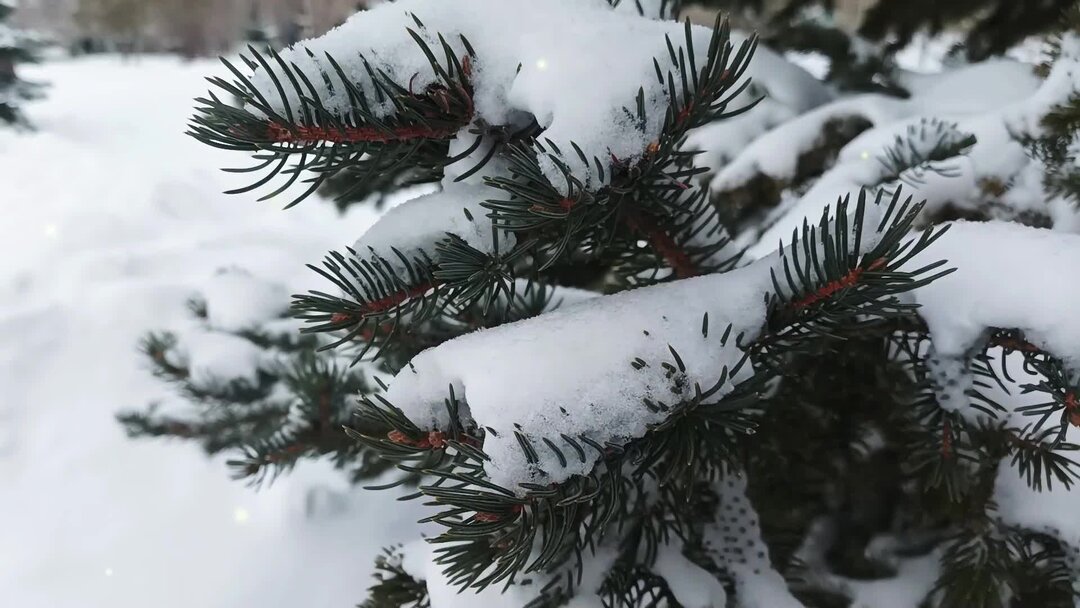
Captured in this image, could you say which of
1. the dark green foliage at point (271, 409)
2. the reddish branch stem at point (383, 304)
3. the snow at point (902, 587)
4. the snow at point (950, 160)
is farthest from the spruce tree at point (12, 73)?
the snow at point (902, 587)

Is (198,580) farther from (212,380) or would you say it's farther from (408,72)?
(408,72)

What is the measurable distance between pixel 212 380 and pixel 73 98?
30.5 ft

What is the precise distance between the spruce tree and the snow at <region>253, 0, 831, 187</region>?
631cm

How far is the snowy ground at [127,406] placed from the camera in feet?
5.25

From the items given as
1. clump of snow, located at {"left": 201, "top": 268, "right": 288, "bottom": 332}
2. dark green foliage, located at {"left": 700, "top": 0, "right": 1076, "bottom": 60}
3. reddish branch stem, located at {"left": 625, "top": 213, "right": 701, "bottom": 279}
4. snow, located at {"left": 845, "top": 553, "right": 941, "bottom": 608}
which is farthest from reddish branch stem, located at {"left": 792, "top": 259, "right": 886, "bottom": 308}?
clump of snow, located at {"left": 201, "top": 268, "right": 288, "bottom": 332}

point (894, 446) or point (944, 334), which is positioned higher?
point (944, 334)

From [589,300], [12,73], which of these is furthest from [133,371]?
[12,73]

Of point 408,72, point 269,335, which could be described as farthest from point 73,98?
point 408,72

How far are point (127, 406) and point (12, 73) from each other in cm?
558

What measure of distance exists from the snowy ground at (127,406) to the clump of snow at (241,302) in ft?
1.51

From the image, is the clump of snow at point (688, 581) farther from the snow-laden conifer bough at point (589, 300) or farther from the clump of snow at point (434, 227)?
the clump of snow at point (434, 227)

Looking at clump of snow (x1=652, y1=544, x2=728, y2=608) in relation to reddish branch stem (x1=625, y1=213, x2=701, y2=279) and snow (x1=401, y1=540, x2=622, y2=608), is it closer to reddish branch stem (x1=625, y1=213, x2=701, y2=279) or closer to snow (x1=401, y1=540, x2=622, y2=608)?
snow (x1=401, y1=540, x2=622, y2=608)

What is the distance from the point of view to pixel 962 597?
0.59 metres

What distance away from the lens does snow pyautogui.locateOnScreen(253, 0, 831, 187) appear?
0.36 m
